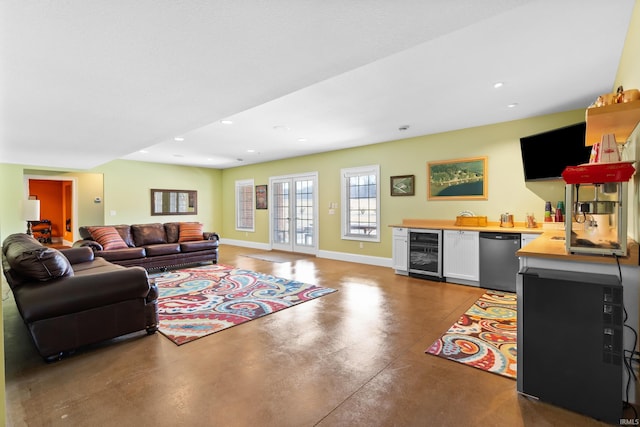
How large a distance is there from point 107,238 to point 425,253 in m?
5.90

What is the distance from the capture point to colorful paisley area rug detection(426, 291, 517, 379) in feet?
7.97

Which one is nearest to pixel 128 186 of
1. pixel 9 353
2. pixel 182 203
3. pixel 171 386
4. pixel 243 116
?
pixel 182 203

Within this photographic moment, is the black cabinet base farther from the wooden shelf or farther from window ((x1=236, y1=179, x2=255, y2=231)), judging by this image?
window ((x1=236, y1=179, x2=255, y2=231))

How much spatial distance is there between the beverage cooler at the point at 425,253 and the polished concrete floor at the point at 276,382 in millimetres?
1743

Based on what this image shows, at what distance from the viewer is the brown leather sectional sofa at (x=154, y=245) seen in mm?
5508

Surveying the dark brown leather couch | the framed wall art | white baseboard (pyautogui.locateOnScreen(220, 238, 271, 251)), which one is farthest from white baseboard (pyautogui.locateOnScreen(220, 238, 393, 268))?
the dark brown leather couch

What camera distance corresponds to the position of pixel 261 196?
910 cm

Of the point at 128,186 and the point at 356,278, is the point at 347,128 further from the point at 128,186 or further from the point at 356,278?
the point at 128,186

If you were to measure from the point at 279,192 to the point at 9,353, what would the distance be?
21.3ft

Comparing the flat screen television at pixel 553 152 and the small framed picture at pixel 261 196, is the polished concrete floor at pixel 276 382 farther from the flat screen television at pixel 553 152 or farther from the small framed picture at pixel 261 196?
the small framed picture at pixel 261 196

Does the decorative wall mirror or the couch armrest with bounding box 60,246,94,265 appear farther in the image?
the decorative wall mirror

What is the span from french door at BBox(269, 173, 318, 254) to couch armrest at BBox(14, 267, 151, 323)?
510cm

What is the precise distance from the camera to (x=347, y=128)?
5188mm

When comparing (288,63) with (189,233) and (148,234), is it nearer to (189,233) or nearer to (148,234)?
(189,233)
